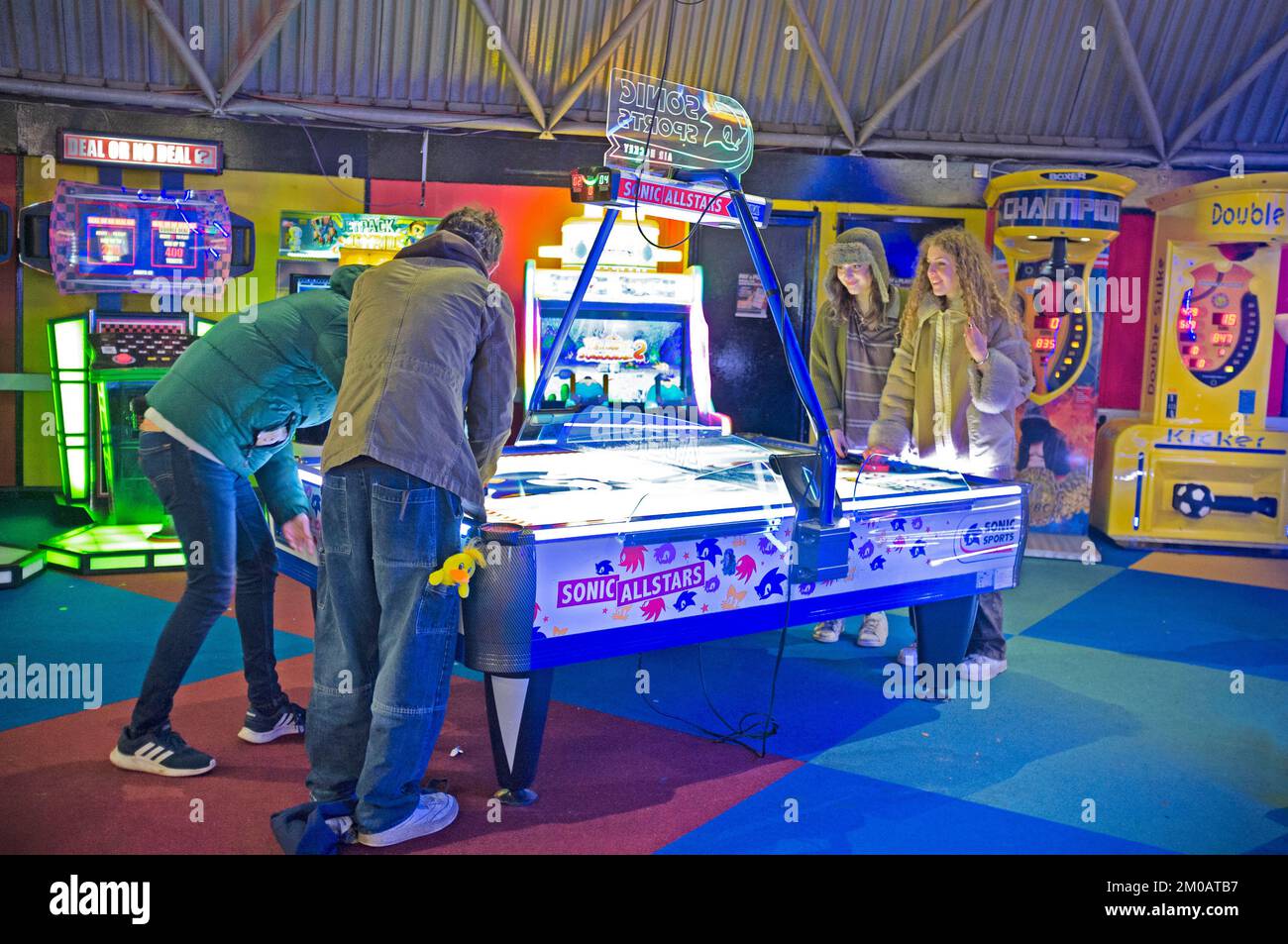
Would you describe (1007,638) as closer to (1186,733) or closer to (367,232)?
(1186,733)

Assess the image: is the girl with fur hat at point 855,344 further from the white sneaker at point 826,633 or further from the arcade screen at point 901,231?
the arcade screen at point 901,231

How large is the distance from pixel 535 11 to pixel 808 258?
2530 millimetres

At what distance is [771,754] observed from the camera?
3.47 metres

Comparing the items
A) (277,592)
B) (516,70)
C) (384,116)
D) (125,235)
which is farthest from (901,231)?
(125,235)

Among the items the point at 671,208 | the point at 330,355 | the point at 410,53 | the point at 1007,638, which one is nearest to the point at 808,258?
the point at 410,53

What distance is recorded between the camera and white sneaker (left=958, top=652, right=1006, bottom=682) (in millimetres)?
4273

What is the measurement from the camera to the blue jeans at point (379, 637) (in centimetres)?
264

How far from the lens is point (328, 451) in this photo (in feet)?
8.88

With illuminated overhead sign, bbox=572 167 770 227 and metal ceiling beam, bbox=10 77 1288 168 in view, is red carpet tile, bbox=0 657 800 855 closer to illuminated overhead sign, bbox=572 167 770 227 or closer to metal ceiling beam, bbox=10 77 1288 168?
illuminated overhead sign, bbox=572 167 770 227

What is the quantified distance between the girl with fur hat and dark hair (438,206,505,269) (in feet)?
6.94

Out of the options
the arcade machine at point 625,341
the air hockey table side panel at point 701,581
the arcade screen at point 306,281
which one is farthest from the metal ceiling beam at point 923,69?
the air hockey table side panel at point 701,581

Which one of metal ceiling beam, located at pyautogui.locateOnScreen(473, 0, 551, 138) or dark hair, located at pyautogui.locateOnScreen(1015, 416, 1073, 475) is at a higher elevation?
metal ceiling beam, located at pyautogui.locateOnScreen(473, 0, 551, 138)

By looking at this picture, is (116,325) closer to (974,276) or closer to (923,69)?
(974,276)

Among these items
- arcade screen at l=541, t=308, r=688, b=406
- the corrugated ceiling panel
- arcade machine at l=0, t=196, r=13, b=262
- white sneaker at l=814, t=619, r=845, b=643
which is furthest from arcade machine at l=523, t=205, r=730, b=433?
arcade machine at l=0, t=196, r=13, b=262
